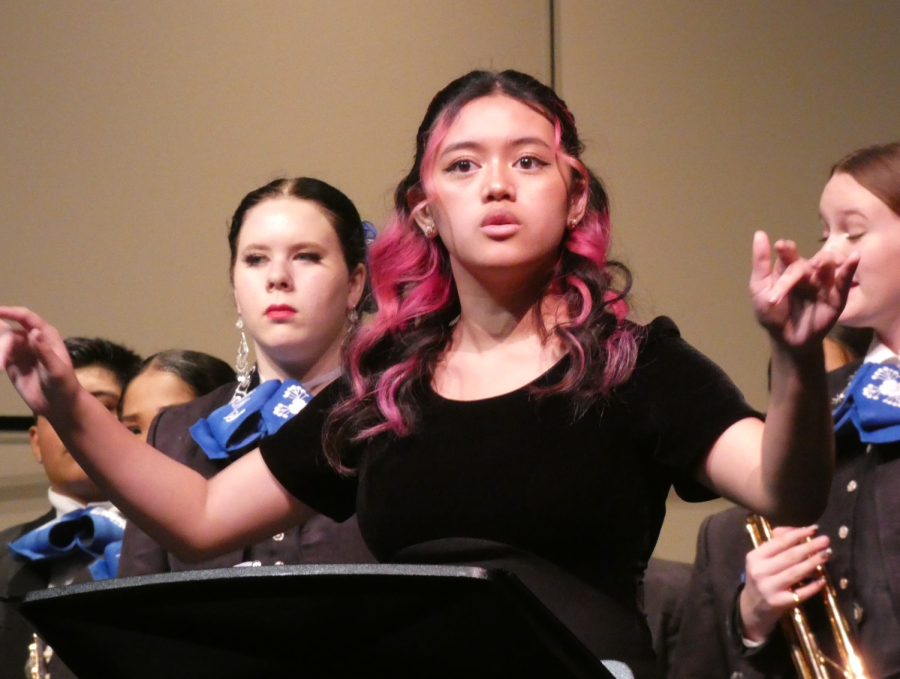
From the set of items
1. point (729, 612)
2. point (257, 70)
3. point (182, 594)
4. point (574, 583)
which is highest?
point (257, 70)

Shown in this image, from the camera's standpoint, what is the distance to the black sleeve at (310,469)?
4.32 feet

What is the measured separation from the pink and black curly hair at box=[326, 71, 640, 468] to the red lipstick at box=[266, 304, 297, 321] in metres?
0.49

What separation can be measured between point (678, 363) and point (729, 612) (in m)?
0.88

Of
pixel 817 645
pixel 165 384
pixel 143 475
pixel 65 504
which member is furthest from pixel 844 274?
pixel 65 504

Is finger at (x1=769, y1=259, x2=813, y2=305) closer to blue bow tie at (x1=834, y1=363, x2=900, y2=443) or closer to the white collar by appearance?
blue bow tie at (x1=834, y1=363, x2=900, y2=443)

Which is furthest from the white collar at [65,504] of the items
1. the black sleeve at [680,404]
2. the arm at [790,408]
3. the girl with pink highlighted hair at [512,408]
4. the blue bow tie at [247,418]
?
the arm at [790,408]

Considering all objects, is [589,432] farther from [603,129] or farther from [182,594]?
[603,129]

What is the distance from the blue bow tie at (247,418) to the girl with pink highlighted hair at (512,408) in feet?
1.65

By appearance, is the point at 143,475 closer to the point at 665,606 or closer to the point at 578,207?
the point at 578,207

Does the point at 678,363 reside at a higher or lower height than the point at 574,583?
higher

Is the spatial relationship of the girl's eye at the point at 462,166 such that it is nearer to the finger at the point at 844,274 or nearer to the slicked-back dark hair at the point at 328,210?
the finger at the point at 844,274

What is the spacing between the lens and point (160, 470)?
1.31 meters

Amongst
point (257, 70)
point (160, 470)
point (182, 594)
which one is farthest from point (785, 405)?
point (257, 70)

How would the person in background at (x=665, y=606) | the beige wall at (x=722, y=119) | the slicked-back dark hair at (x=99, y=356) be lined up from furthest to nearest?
the beige wall at (x=722, y=119) → the slicked-back dark hair at (x=99, y=356) → the person in background at (x=665, y=606)
